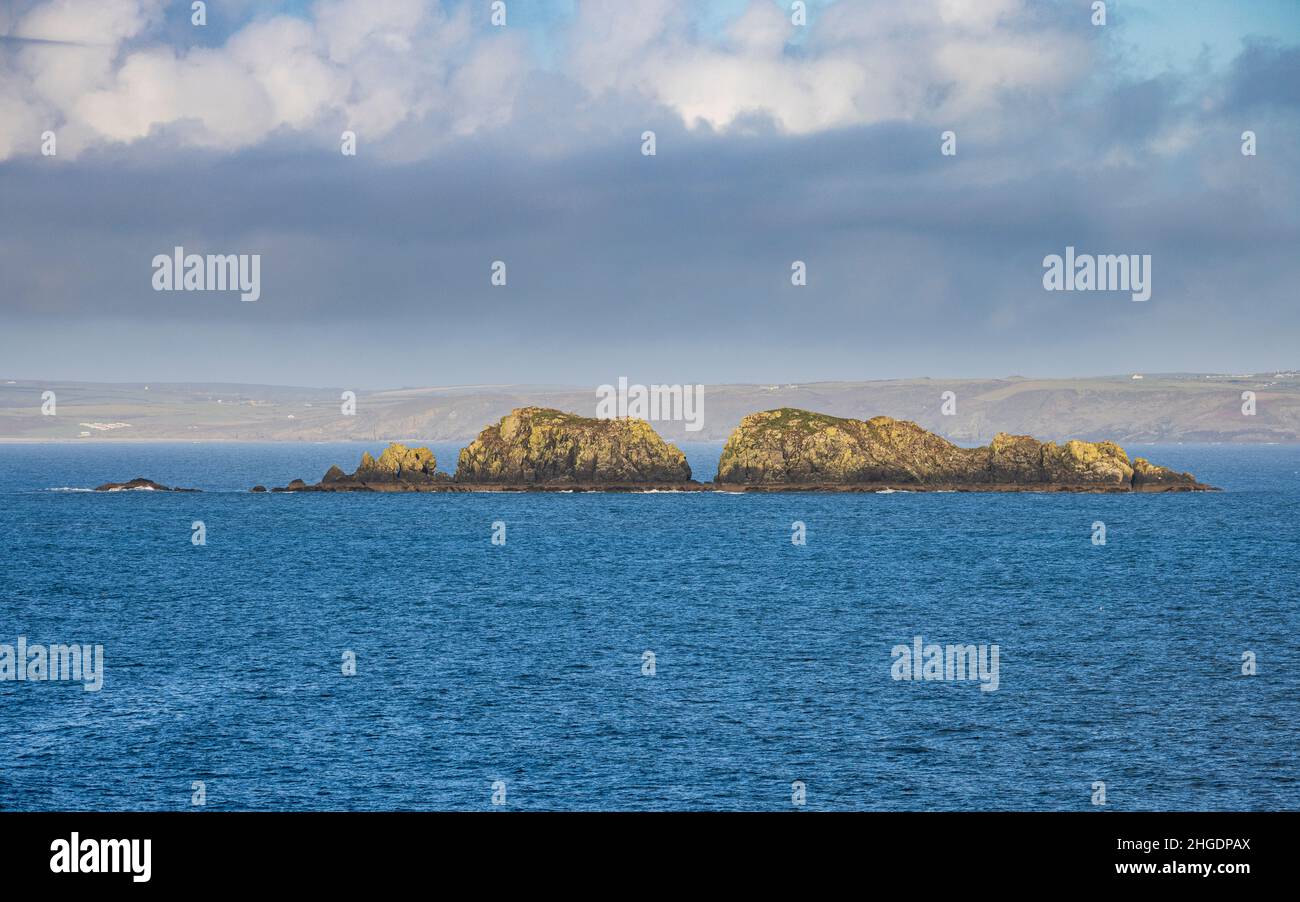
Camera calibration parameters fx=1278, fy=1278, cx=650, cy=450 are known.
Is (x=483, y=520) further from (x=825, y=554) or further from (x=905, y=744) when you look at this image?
(x=905, y=744)

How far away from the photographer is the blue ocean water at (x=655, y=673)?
45.5 m

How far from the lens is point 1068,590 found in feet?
337

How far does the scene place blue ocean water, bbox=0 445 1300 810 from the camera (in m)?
45.5

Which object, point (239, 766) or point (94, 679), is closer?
point (239, 766)

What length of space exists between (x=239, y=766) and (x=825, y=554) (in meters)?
86.3

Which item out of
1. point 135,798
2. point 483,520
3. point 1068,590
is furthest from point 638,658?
point 483,520

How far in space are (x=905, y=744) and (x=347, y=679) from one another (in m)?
28.9

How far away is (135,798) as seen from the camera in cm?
4269

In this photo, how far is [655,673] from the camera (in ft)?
219
